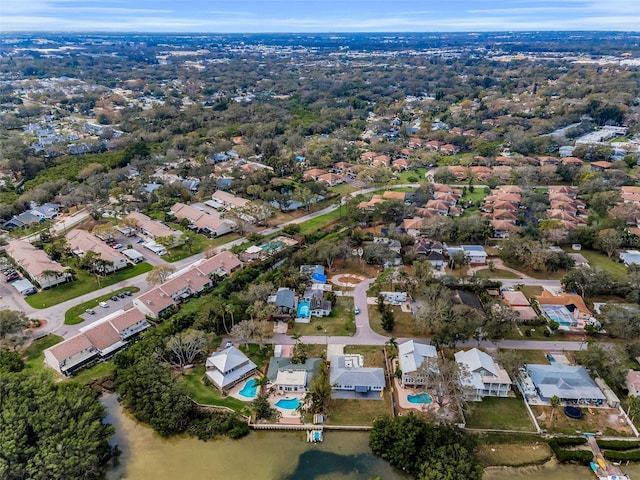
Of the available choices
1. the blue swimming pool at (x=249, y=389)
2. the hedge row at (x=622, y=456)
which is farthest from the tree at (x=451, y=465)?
the blue swimming pool at (x=249, y=389)

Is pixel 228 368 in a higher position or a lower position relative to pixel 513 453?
higher

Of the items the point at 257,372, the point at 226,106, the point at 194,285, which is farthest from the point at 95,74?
the point at 257,372

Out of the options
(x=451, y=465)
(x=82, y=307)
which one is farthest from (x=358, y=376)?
(x=82, y=307)

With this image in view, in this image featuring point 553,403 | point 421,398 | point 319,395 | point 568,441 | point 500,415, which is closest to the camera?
point 568,441

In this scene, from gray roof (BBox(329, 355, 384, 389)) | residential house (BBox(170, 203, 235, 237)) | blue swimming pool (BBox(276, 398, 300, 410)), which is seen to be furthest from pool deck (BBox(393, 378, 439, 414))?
residential house (BBox(170, 203, 235, 237))

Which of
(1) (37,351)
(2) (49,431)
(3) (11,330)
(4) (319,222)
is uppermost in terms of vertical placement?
(2) (49,431)

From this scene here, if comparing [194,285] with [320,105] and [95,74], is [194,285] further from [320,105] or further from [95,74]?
[95,74]

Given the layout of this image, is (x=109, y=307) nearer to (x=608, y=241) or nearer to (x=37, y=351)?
(x=37, y=351)

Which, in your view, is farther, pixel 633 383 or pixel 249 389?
pixel 249 389
